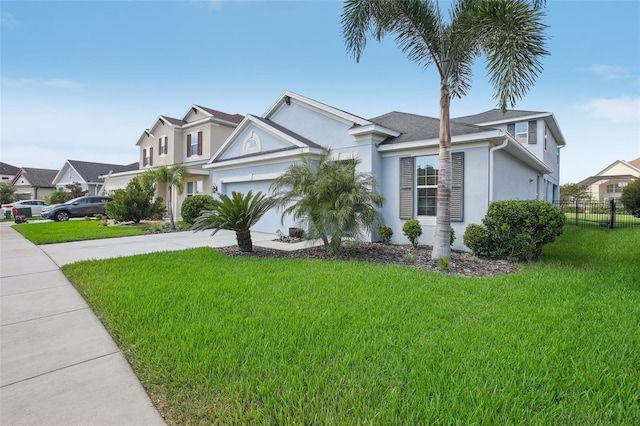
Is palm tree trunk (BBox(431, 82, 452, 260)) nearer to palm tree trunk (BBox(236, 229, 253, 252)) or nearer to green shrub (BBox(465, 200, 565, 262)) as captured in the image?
green shrub (BBox(465, 200, 565, 262))

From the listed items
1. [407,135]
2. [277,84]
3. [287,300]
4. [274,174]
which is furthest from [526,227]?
[277,84]

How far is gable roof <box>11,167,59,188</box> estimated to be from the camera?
135 feet

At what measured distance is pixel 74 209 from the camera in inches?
829

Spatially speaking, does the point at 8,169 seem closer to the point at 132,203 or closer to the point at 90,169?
the point at 90,169

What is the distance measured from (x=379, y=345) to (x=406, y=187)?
755 cm

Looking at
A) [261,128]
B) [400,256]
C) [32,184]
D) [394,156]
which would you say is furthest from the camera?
[32,184]

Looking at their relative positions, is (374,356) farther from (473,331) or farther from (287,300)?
(287,300)

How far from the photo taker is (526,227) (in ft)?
23.6

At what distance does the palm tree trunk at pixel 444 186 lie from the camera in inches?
290

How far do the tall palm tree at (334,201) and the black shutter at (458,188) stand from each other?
108 inches

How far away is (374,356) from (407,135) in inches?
341

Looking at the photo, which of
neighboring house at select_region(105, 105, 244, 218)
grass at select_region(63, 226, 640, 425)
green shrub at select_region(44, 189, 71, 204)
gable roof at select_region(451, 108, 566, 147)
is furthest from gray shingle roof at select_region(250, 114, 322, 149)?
green shrub at select_region(44, 189, 71, 204)

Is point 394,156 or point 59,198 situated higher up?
point 394,156

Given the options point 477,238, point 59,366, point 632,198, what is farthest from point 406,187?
point 632,198
